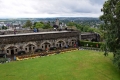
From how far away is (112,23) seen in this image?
65.7 ft

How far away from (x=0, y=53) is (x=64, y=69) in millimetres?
13692

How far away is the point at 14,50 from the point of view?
29453 millimetres

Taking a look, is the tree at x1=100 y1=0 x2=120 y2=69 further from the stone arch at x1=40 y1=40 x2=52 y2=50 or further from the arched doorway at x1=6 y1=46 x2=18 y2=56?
the arched doorway at x1=6 y1=46 x2=18 y2=56

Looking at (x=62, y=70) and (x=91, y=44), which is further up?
(x=91, y=44)

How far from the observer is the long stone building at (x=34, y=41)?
2856cm

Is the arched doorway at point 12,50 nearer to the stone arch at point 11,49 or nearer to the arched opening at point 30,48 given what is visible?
the stone arch at point 11,49

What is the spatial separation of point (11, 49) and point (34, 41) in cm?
460

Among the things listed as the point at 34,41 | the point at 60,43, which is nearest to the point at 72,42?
the point at 60,43

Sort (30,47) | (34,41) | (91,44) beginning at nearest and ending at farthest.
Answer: (30,47) < (34,41) < (91,44)

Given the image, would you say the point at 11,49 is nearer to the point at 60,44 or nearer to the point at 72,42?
the point at 60,44

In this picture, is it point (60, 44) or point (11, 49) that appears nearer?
point (11, 49)

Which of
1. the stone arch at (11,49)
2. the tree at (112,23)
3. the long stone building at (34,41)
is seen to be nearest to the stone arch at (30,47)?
the long stone building at (34,41)

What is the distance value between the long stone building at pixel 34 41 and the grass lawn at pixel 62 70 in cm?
779

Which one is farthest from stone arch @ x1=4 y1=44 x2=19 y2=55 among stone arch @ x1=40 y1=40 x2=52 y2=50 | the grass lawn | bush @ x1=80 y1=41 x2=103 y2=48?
bush @ x1=80 y1=41 x2=103 y2=48
